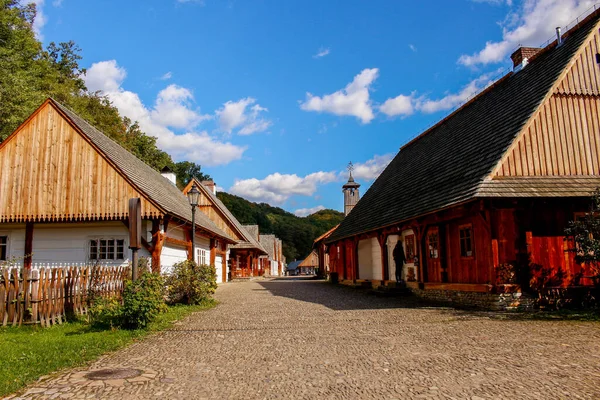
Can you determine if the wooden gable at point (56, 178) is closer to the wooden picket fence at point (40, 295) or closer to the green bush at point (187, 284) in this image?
the green bush at point (187, 284)

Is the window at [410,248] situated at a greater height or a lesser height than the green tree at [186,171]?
lesser

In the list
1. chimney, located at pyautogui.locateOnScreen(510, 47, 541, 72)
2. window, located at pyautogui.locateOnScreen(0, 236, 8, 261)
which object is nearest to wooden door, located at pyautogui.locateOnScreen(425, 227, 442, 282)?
chimney, located at pyautogui.locateOnScreen(510, 47, 541, 72)

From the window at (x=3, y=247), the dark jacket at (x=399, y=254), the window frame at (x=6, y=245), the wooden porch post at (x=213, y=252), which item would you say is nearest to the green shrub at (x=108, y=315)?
the window frame at (x=6, y=245)

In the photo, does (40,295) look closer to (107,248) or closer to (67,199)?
(107,248)

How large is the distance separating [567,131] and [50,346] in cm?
1398

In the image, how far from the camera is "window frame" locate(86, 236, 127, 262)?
1708cm

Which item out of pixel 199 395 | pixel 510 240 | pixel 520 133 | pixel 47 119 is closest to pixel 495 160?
pixel 520 133

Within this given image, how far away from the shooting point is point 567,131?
44.0ft

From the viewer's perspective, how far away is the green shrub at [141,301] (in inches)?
382

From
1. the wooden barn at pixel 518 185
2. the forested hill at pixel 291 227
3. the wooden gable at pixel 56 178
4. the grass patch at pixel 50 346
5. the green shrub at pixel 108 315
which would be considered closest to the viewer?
the grass patch at pixel 50 346

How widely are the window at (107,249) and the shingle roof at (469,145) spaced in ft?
33.4

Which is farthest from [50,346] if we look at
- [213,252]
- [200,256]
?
[213,252]

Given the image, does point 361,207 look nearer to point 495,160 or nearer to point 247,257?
point 495,160

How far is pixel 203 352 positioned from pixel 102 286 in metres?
5.84
